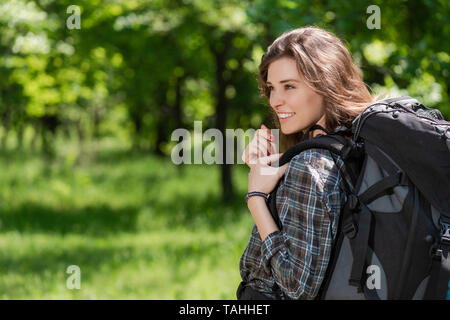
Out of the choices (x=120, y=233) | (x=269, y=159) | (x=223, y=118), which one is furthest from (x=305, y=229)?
(x=223, y=118)

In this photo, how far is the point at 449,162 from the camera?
163 centimetres

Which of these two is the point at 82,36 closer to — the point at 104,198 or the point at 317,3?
the point at 104,198

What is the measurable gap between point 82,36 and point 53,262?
16.3 ft

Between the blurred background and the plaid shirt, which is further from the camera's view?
the blurred background

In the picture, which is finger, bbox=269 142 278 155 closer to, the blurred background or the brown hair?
the brown hair

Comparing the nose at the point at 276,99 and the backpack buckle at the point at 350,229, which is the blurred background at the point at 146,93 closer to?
the nose at the point at 276,99

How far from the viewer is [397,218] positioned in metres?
1.61

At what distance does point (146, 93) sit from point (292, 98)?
488 inches

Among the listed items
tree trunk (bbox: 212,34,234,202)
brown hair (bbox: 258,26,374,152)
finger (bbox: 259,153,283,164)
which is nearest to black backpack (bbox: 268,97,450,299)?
brown hair (bbox: 258,26,374,152)

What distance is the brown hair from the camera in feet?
6.40

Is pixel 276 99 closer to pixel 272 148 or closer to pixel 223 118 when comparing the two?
pixel 272 148

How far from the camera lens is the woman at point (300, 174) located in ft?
5.65

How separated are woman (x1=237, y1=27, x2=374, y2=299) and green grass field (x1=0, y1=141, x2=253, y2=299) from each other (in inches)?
146
